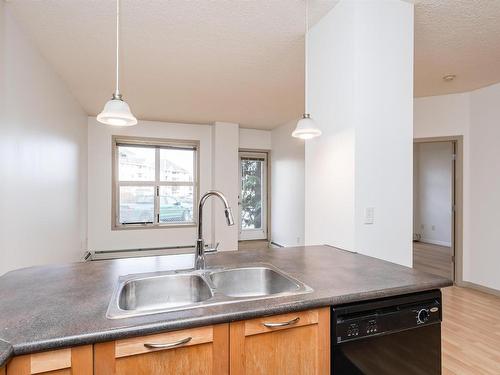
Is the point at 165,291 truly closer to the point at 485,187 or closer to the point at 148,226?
the point at 485,187

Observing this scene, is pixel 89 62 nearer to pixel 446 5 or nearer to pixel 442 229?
pixel 446 5

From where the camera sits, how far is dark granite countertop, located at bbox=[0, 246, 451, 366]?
0.87 metres

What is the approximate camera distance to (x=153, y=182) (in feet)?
18.5

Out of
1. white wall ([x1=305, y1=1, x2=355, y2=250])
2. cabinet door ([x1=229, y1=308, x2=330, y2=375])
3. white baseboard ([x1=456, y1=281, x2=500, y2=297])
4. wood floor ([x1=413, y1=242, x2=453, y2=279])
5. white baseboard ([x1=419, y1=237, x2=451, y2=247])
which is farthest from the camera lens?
white baseboard ([x1=419, y1=237, x2=451, y2=247])

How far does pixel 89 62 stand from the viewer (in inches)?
116

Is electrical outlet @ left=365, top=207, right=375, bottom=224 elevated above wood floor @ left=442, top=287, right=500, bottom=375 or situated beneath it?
elevated above

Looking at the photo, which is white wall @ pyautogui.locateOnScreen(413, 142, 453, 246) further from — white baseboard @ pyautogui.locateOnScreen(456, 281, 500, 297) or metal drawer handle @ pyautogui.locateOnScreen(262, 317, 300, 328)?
metal drawer handle @ pyautogui.locateOnScreen(262, 317, 300, 328)

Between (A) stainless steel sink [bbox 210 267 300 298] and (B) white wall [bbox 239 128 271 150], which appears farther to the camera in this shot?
(B) white wall [bbox 239 128 271 150]

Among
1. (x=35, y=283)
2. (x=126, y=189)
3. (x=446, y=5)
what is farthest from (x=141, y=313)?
(x=126, y=189)

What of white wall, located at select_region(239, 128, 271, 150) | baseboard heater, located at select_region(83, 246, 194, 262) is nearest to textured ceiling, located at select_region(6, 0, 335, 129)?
white wall, located at select_region(239, 128, 271, 150)

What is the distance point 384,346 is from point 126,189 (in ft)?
17.4

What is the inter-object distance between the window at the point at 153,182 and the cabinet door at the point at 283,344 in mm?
4930

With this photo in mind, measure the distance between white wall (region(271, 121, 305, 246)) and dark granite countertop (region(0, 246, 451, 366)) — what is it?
3.51 meters

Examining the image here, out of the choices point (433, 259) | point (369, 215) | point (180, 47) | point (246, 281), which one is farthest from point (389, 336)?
point (433, 259)
